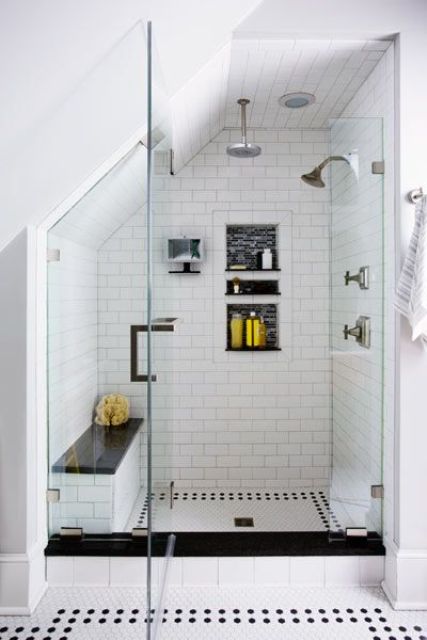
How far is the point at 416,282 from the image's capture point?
2.02m

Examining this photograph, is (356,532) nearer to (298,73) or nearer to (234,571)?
(234,571)

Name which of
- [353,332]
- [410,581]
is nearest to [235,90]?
[353,332]

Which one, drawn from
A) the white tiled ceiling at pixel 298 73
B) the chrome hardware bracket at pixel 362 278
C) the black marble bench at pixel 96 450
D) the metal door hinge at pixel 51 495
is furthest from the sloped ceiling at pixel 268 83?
the metal door hinge at pixel 51 495

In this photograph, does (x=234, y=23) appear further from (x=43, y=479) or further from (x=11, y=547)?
(x=11, y=547)

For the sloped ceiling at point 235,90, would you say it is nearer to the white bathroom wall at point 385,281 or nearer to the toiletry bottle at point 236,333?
the white bathroom wall at point 385,281

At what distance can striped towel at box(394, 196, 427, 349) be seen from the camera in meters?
2.00

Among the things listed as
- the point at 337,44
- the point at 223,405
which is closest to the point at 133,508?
the point at 223,405

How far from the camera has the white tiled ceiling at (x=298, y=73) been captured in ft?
7.32

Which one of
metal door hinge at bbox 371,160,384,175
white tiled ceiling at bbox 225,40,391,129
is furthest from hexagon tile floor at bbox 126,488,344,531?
white tiled ceiling at bbox 225,40,391,129

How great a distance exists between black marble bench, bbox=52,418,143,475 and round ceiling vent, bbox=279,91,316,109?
6.75 feet

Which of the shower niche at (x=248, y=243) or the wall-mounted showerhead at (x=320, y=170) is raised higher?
the wall-mounted showerhead at (x=320, y=170)

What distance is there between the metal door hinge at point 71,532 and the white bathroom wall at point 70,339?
Result: 1.10 ft

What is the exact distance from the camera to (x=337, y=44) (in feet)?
7.22

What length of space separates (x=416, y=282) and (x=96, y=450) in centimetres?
167
